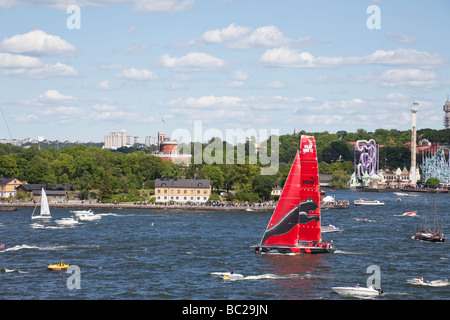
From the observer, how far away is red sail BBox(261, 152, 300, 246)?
57.2 metres

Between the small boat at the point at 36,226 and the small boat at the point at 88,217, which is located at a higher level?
the small boat at the point at 88,217

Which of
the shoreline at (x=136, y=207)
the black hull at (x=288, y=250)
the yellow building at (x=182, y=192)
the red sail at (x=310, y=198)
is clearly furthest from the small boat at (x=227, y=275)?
the yellow building at (x=182, y=192)

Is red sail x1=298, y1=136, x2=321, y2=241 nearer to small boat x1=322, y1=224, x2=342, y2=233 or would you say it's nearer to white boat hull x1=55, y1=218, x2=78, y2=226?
small boat x1=322, y1=224, x2=342, y2=233

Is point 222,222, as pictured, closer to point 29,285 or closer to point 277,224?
point 277,224

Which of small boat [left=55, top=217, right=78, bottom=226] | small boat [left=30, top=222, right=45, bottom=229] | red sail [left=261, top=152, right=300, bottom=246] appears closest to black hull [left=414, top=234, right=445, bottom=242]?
red sail [left=261, top=152, right=300, bottom=246]

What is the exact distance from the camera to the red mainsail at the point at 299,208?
57144mm

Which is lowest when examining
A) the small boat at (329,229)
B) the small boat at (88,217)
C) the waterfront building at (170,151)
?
the small boat at (329,229)

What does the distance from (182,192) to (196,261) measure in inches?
2263

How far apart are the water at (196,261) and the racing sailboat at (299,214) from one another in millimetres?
1465

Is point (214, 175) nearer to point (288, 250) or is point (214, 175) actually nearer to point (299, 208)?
point (299, 208)

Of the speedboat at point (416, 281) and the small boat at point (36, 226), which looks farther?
the small boat at point (36, 226)

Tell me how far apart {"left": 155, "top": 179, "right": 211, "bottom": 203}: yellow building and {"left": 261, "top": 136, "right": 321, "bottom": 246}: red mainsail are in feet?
176

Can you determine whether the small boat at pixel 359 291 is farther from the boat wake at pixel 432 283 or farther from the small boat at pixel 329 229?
the small boat at pixel 329 229
